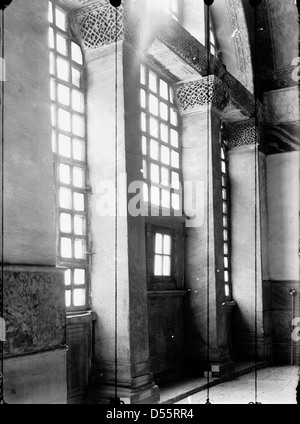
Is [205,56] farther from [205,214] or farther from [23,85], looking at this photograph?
[23,85]

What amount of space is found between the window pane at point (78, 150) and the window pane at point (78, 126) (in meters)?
0.09

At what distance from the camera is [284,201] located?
9.63 m

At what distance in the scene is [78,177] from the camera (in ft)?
18.5

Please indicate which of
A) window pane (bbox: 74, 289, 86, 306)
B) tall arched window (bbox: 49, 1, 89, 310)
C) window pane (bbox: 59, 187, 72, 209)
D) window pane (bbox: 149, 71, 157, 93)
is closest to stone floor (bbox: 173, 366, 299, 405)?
window pane (bbox: 74, 289, 86, 306)

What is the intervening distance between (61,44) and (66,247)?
84.5 inches

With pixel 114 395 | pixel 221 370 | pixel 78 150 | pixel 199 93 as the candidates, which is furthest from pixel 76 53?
pixel 221 370

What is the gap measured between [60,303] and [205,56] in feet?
15.8

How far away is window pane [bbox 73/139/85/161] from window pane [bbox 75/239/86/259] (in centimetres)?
89

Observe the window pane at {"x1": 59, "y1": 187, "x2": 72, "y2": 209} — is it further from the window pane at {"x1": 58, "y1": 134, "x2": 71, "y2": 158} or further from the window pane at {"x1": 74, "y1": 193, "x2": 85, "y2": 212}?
the window pane at {"x1": 58, "y1": 134, "x2": 71, "y2": 158}

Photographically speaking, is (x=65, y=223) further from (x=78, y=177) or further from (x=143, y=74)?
(x=143, y=74)

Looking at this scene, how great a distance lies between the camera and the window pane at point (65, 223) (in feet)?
17.3

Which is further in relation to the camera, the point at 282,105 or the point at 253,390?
the point at 282,105
